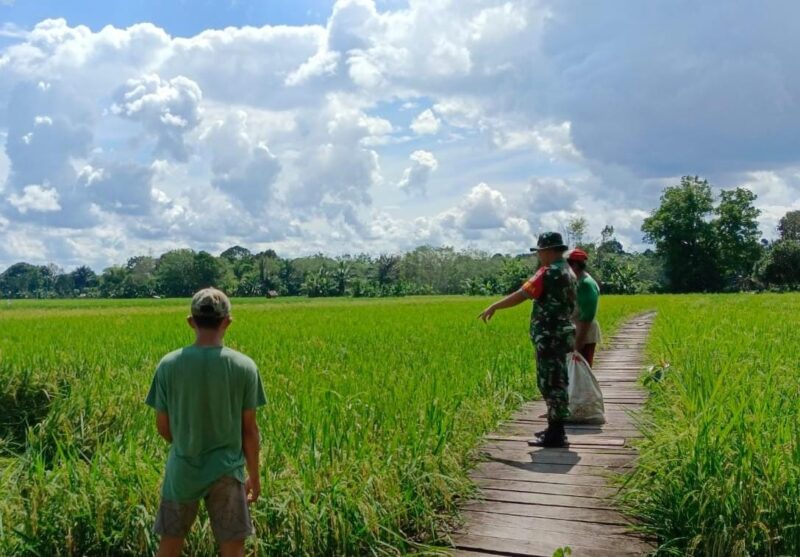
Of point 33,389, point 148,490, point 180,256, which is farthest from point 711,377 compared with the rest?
point 180,256

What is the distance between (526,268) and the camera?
61688mm

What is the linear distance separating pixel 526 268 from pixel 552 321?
57.7 m

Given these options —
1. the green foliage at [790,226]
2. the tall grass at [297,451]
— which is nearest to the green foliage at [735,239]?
the green foliage at [790,226]

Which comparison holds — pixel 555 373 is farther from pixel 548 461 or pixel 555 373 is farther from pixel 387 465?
pixel 387 465

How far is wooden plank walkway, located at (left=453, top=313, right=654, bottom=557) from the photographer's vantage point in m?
3.36

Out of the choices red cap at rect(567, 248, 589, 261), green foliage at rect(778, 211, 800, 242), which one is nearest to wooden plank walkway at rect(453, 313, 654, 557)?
red cap at rect(567, 248, 589, 261)

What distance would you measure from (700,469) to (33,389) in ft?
Answer: 23.4

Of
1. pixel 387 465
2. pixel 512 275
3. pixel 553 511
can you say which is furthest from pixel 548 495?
pixel 512 275

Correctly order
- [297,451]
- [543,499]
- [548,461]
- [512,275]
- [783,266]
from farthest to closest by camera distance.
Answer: [512,275] < [783,266] < [548,461] < [297,451] < [543,499]

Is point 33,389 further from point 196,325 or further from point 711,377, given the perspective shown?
point 711,377

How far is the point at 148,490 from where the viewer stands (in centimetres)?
354

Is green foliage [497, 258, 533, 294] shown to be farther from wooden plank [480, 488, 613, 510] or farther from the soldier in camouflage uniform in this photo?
wooden plank [480, 488, 613, 510]

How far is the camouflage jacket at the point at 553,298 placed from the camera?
4.96 metres

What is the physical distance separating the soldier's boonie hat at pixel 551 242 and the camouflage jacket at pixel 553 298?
0.12 meters
